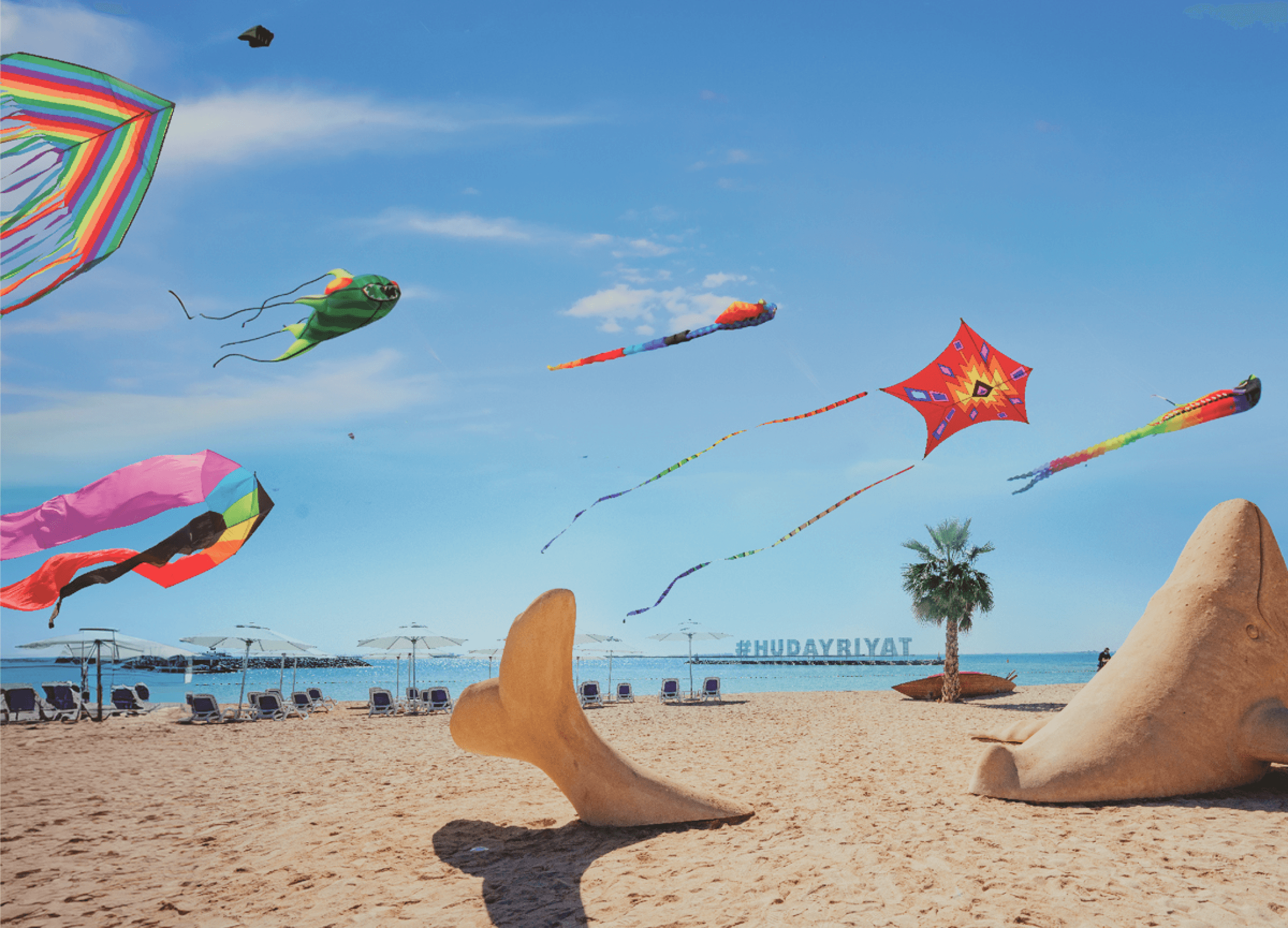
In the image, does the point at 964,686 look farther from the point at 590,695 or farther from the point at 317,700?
the point at 317,700

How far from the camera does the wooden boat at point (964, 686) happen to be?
22.5 meters

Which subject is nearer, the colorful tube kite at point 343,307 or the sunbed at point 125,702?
the colorful tube kite at point 343,307

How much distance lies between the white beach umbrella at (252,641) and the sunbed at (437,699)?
335 centimetres

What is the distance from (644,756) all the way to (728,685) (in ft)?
131

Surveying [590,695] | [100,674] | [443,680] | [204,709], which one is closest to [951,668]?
[590,695]

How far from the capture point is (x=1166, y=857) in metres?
5.50

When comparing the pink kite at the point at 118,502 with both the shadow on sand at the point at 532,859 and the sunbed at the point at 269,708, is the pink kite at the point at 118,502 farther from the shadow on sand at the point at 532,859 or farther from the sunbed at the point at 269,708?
the sunbed at the point at 269,708

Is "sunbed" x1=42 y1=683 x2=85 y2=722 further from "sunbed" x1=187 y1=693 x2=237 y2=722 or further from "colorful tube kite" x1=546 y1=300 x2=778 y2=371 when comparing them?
"colorful tube kite" x1=546 y1=300 x2=778 y2=371

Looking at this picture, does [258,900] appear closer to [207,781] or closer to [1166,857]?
[207,781]

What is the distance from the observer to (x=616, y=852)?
20.8 feet

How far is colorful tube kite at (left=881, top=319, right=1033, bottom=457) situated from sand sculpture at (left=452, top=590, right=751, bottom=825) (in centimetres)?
552

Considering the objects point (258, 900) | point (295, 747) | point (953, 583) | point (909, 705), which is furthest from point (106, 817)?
point (953, 583)

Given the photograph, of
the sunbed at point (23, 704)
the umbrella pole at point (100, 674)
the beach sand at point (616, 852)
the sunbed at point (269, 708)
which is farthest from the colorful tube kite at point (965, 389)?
the sunbed at point (23, 704)

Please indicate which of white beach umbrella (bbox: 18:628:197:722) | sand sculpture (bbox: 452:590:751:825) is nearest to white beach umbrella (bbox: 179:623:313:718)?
white beach umbrella (bbox: 18:628:197:722)
